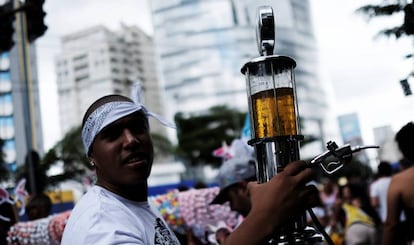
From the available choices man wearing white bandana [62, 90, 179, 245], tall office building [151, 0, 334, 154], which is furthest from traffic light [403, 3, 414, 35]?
tall office building [151, 0, 334, 154]

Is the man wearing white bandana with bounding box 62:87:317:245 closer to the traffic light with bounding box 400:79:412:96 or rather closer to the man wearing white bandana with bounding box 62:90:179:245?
the man wearing white bandana with bounding box 62:90:179:245

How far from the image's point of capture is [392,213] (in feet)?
10.9

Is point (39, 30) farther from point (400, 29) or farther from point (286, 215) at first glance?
point (286, 215)

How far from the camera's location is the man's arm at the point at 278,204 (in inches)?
46.3

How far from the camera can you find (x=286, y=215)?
46.4 inches

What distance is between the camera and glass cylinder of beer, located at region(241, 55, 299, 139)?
1308 millimetres

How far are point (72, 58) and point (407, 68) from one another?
7416cm

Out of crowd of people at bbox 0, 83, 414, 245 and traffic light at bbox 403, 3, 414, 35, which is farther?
traffic light at bbox 403, 3, 414, 35

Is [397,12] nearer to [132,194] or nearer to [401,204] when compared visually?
[132,194]

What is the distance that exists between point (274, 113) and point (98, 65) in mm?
75228

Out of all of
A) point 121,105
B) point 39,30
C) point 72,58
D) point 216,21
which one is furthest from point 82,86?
point 121,105

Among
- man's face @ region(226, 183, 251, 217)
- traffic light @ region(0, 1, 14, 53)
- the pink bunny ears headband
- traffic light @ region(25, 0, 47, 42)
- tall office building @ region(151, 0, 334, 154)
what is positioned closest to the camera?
man's face @ region(226, 183, 251, 217)

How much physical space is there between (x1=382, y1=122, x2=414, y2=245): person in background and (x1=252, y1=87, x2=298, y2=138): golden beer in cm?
195

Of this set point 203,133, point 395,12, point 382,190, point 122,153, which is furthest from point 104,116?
point 203,133
